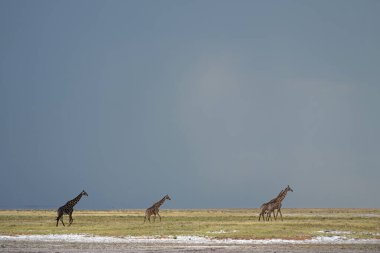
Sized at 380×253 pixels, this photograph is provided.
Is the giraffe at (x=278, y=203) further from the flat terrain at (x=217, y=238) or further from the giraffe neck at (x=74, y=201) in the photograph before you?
the giraffe neck at (x=74, y=201)

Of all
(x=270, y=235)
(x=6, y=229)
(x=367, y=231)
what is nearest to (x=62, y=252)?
(x=270, y=235)

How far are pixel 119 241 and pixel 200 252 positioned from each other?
8789mm

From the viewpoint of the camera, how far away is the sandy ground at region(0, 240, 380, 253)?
102 ft

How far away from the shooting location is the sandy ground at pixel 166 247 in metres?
31.0

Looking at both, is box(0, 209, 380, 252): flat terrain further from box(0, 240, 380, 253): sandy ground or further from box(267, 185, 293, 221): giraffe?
box(267, 185, 293, 221): giraffe

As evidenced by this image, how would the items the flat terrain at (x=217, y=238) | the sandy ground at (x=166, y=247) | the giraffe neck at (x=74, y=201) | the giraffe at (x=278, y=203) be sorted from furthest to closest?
the giraffe at (x=278, y=203)
the giraffe neck at (x=74, y=201)
the flat terrain at (x=217, y=238)
the sandy ground at (x=166, y=247)

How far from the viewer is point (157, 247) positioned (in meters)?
32.8

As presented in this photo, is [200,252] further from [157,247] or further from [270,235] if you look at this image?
[270,235]

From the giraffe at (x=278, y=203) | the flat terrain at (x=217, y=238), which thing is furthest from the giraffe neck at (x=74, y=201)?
the giraffe at (x=278, y=203)

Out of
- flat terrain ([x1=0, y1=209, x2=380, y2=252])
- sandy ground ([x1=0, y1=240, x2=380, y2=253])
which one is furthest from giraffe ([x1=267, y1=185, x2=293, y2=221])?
sandy ground ([x1=0, y1=240, x2=380, y2=253])

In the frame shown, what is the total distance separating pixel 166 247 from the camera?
32.9 m

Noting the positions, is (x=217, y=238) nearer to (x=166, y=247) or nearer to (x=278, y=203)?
(x=166, y=247)

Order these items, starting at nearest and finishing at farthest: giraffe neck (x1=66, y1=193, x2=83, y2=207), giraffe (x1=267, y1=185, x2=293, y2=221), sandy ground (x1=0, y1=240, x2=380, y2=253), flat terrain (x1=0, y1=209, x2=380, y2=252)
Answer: sandy ground (x1=0, y1=240, x2=380, y2=253)
flat terrain (x1=0, y1=209, x2=380, y2=252)
giraffe neck (x1=66, y1=193, x2=83, y2=207)
giraffe (x1=267, y1=185, x2=293, y2=221)

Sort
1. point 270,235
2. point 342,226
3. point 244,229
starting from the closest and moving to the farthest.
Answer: point 270,235 → point 244,229 → point 342,226
